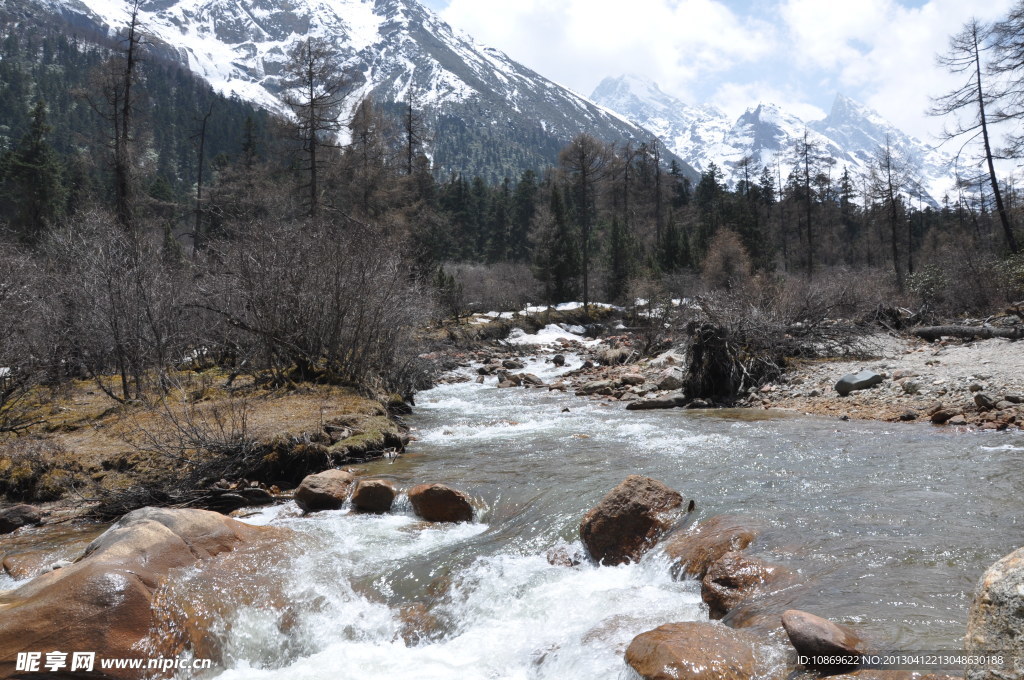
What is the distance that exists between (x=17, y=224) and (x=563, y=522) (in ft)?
145

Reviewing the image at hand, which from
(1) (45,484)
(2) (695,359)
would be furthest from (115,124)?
(2) (695,359)

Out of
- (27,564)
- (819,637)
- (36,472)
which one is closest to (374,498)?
(27,564)

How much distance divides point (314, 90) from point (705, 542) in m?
22.2

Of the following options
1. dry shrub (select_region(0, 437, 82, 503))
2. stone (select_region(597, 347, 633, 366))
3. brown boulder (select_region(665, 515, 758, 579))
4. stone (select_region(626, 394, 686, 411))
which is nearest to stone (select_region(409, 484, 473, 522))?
brown boulder (select_region(665, 515, 758, 579))

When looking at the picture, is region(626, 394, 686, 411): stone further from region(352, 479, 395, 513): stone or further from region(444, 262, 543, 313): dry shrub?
region(444, 262, 543, 313): dry shrub

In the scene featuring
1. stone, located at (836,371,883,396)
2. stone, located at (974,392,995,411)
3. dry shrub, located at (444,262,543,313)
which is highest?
dry shrub, located at (444,262,543,313)

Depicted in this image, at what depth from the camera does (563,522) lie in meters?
5.70

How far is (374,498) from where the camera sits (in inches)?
255

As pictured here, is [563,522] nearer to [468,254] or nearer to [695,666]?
[695,666]

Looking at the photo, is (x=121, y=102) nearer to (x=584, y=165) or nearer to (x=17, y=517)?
(x=17, y=517)

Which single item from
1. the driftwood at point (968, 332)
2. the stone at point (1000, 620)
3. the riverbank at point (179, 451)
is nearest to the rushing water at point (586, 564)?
the stone at point (1000, 620)

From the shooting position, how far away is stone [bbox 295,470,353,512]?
6531 millimetres

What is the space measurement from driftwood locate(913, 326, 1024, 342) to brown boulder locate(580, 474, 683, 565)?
11.6 m

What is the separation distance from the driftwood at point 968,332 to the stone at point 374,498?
13.2m
